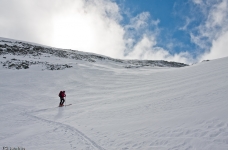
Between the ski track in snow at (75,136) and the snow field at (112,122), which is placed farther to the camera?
the ski track in snow at (75,136)

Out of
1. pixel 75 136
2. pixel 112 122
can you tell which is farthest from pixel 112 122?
pixel 75 136

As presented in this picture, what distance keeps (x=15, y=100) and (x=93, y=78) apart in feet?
40.9

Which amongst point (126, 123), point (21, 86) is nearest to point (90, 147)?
point (126, 123)

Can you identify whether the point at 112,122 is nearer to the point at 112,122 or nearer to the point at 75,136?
the point at 112,122

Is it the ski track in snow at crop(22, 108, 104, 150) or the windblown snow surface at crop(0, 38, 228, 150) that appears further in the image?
the ski track in snow at crop(22, 108, 104, 150)

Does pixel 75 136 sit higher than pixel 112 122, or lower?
lower

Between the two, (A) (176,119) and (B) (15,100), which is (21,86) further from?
(A) (176,119)

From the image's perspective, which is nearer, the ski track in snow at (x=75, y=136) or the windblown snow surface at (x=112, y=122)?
the windblown snow surface at (x=112, y=122)

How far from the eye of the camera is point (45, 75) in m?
26.4

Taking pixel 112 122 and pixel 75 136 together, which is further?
pixel 112 122

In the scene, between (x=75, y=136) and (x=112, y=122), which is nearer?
(x=75, y=136)

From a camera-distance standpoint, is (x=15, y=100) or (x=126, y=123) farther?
(x=15, y=100)

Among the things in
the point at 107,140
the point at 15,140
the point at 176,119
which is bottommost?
the point at 15,140

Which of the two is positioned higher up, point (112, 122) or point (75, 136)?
point (112, 122)
